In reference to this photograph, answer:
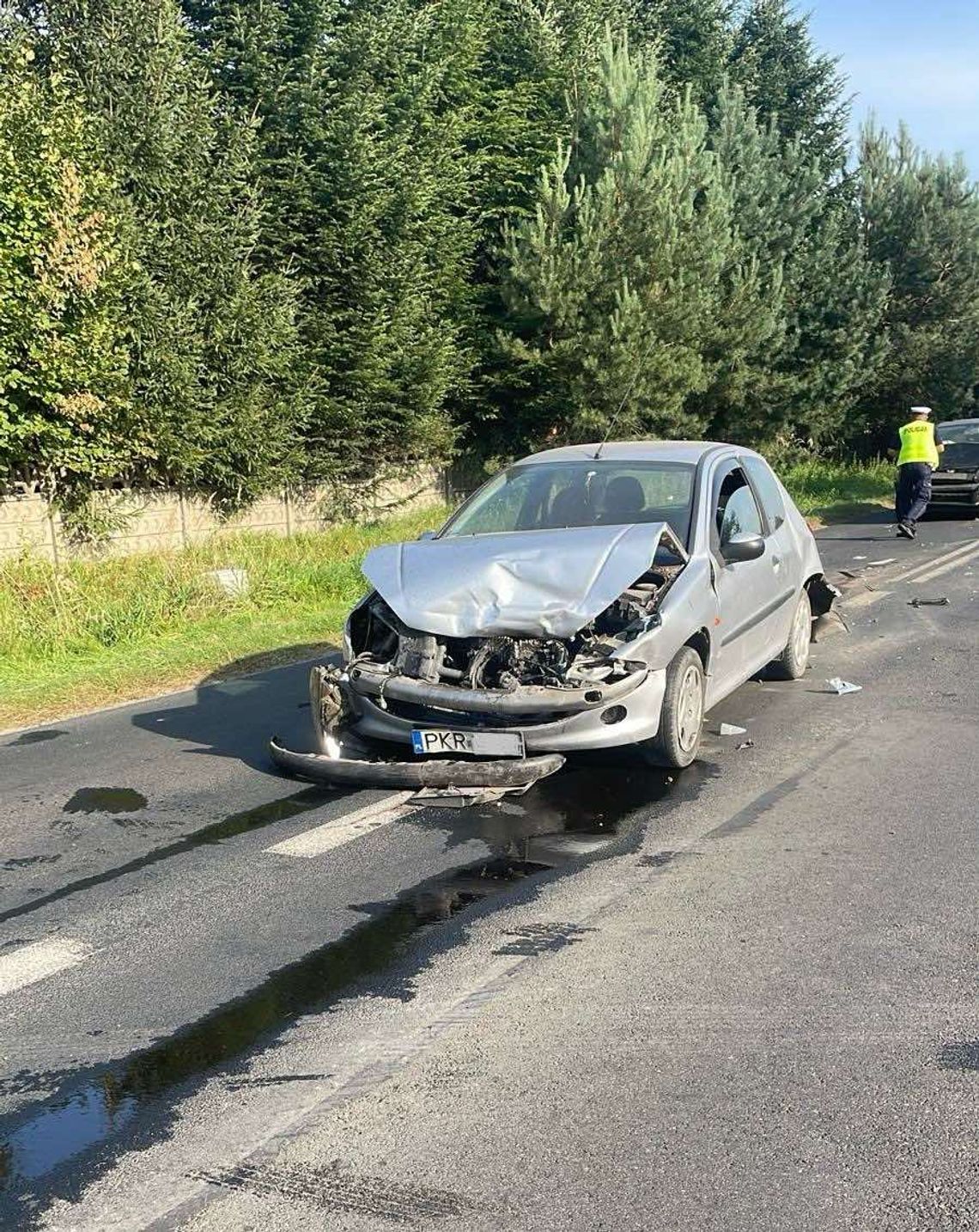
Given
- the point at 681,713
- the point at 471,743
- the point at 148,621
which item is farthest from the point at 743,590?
the point at 148,621

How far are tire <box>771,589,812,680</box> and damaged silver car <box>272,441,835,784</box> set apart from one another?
1199 millimetres

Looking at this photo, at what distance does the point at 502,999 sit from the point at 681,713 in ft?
9.42

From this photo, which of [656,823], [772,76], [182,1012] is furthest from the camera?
[772,76]

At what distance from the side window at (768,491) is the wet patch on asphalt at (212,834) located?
12.6 feet

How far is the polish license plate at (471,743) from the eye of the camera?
6297 millimetres

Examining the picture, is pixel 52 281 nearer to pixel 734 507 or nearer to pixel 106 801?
pixel 106 801

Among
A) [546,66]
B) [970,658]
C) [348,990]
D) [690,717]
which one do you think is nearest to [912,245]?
[546,66]

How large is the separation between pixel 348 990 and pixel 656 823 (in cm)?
218

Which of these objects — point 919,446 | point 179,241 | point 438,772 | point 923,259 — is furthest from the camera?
point 923,259

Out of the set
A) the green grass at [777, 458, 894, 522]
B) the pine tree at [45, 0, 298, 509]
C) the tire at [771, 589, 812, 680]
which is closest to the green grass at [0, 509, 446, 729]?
the pine tree at [45, 0, 298, 509]

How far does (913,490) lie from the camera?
1958 cm

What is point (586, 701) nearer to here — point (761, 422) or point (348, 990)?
point (348, 990)

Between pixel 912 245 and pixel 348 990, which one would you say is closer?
pixel 348 990

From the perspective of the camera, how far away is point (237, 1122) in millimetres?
3492
